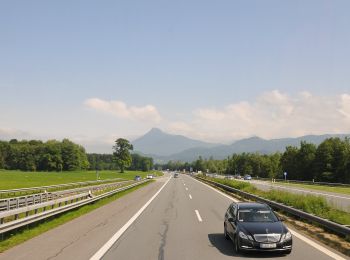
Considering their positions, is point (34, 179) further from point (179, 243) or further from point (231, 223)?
point (231, 223)

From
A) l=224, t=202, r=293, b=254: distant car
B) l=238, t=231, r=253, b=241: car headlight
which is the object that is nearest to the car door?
l=224, t=202, r=293, b=254: distant car

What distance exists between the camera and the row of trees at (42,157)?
556 ft

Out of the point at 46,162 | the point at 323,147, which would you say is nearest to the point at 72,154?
the point at 46,162

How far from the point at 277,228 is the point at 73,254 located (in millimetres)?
5070

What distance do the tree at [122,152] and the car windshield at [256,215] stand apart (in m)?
155

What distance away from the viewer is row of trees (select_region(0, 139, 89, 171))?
556ft

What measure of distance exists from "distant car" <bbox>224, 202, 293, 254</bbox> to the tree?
6099 inches

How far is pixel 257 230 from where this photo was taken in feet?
34.4

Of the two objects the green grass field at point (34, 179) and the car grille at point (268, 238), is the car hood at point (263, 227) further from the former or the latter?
the green grass field at point (34, 179)

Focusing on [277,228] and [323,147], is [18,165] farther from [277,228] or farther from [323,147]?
[277,228]

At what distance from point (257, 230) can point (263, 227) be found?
267 millimetres

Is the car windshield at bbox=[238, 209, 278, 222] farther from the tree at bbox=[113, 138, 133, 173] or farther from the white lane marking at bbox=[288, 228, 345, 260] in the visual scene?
the tree at bbox=[113, 138, 133, 173]

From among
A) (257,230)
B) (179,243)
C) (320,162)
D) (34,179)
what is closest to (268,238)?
(257,230)

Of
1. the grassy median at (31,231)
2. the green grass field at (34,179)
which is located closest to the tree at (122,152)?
the green grass field at (34,179)
